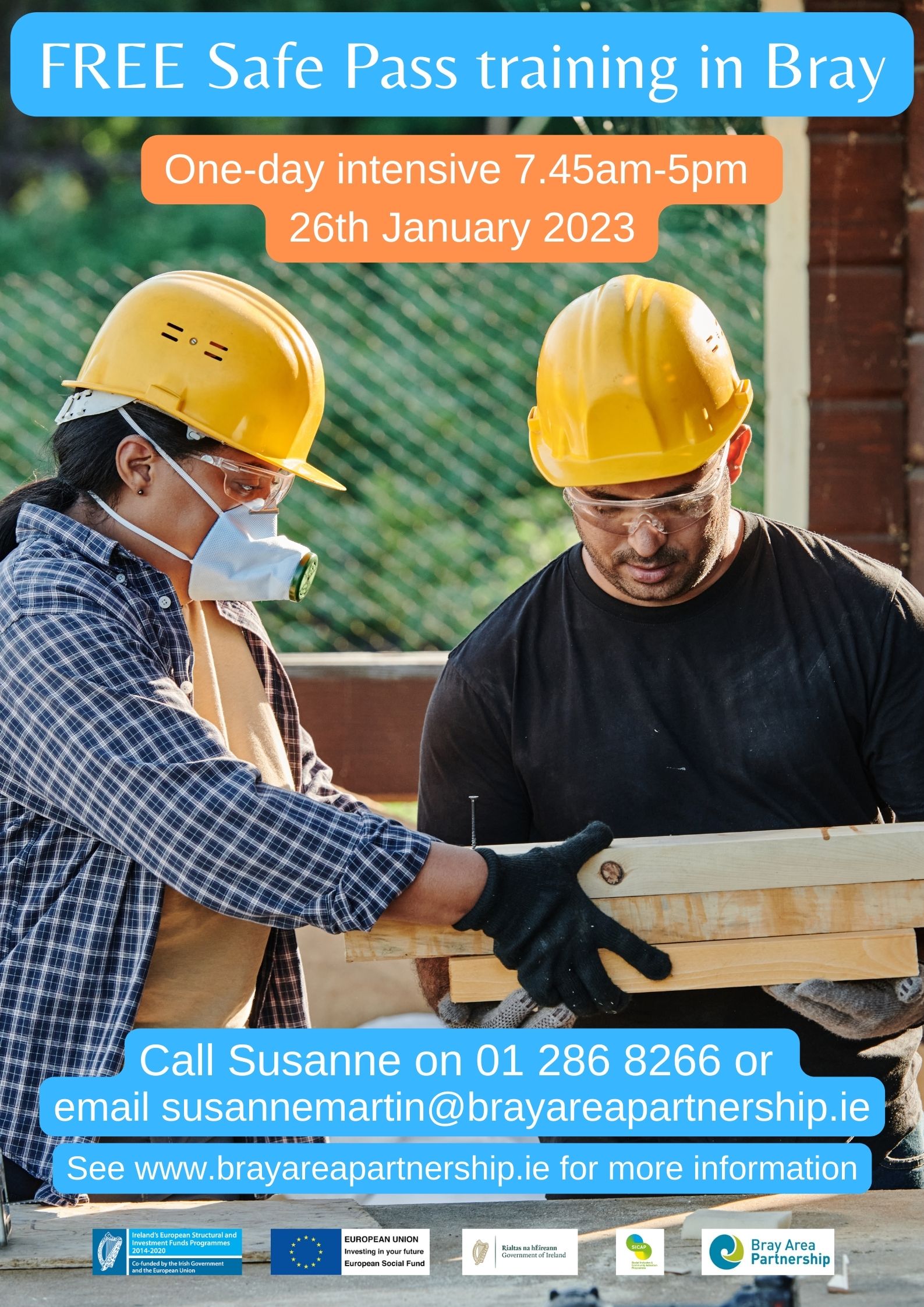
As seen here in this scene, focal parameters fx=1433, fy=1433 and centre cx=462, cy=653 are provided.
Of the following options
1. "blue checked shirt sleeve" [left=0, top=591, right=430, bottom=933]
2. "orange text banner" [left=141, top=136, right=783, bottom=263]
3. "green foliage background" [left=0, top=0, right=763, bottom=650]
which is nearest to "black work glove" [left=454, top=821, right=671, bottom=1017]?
"blue checked shirt sleeve" [left=0, top=591, right=430, bottom=933]

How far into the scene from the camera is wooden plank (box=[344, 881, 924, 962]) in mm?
1771

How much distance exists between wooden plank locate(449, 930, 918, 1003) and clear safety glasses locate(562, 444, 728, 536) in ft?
2.09

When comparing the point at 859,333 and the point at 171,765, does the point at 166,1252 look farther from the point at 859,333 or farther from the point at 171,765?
the point at 859,333

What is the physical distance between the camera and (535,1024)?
1945 millimetres

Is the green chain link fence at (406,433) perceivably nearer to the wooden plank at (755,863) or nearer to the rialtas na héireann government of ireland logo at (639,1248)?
the wooden plank at (755,863)

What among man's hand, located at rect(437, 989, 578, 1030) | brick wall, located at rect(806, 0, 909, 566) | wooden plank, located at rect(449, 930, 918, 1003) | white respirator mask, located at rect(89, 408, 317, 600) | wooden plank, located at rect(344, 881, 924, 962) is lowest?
man's hand, located at rect(437, 989, 578, 1030)

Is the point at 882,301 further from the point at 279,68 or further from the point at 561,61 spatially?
the point at 279,68

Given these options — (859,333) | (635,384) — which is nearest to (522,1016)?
(635,384)

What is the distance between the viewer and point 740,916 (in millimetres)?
1787

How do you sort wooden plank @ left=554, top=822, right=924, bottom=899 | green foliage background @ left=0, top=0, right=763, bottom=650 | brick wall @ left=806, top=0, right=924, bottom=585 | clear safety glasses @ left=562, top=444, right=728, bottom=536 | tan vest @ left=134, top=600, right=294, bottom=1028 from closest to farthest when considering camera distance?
wooden plank @ left=554, top=822, right=924, bottom=899, tan vest @ left=134, top=600, right=294, bottom=1028, clear safety glasses @ left=562, top=444, right=728, bottom=536, brick wall @ left=806, top=0, right=924, bottom=585, green foliage background @ left=0, top=0, right=763, bottom=650

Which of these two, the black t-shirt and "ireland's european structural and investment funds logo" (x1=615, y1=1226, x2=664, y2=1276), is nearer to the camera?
"ireland's european structural and investment funds logo" (x1=615, y1=1226, x2=664, y2=1276)

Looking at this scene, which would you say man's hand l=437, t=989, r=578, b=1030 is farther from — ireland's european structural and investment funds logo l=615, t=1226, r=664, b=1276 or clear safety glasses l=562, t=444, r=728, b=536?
clear safety glasses l=562, t=444, r=728, b=536

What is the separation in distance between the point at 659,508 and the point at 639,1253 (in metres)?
1.02

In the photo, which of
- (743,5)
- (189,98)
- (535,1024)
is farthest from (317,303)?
(535,1024)
